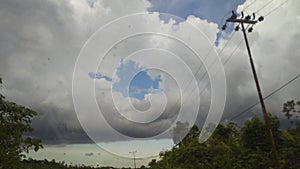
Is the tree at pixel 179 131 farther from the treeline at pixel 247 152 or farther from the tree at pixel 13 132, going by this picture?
the tree at pixel 13 132

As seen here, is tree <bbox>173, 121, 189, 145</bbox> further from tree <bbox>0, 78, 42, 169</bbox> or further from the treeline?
tree <bbox>0, 78, 42, 169</bbox>

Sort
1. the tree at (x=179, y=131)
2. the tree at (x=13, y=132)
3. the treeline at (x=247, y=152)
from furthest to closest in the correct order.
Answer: the tree at (x=179, y=131) → the treeline at (x=247, y=152) → the tree at (x=13, y=132)

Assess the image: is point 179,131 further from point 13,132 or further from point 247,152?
point 13,132

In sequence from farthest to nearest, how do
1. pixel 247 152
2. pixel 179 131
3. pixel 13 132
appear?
pixel 179 131 < pixel 247 152 < pixel 13 132

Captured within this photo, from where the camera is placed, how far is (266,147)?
36.7 m

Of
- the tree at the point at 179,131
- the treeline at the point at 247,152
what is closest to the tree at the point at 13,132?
the treeline at the point at 247,152

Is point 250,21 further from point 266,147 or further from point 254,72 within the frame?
point 266,147

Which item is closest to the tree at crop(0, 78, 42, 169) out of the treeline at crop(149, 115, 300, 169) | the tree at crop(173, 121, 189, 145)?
the treeline at crop(149, 115, 300, 169)

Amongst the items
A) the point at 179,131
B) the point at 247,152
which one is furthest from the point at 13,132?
the point at 179,131

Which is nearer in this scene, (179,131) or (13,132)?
(13,132)

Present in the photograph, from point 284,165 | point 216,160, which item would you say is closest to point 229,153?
point 216,160

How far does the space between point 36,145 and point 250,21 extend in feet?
62.9

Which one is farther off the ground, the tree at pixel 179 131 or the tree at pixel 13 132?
the tree at pixel 179 131

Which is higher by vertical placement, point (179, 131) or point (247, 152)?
point (179, 131)
